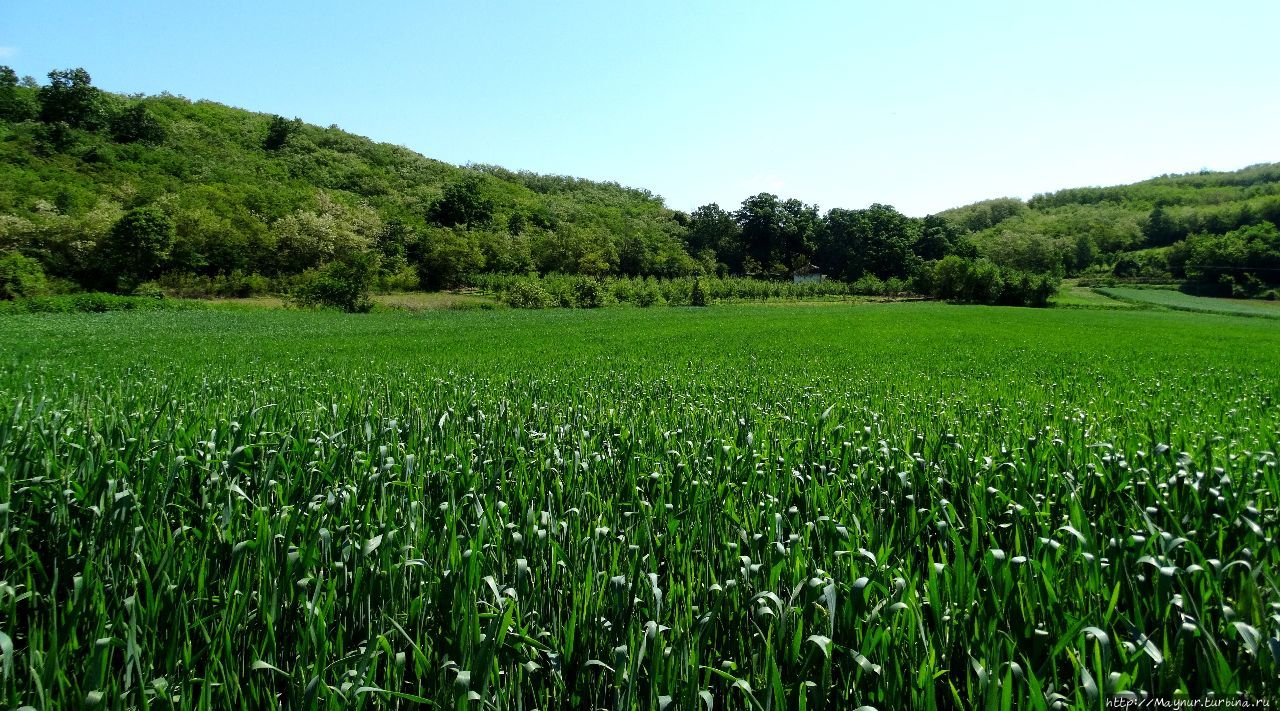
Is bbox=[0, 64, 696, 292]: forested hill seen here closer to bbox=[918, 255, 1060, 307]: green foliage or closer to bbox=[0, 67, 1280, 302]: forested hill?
bbox=[0, 67, 1280, 302]: forested hill

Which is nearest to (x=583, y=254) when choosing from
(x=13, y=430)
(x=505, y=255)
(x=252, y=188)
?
(x=505, y=255)

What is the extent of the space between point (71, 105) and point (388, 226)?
58.8m

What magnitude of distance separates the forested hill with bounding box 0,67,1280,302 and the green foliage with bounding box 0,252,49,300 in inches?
6.5

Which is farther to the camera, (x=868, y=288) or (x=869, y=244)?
(x=869, y=244)

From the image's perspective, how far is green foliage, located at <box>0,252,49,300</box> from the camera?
155 feet

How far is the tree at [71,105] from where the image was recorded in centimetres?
9456

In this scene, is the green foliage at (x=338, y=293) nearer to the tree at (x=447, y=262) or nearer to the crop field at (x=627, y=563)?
the tree at (x=447, y=262)

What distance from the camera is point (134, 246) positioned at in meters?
61.1

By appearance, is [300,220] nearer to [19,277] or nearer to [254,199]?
[254,199]

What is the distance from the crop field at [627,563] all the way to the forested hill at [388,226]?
215 feet

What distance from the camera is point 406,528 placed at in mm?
3199

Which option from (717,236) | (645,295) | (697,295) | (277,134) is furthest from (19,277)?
(717,236)

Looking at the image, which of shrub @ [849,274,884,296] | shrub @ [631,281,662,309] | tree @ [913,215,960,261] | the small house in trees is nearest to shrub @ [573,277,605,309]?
shrub @ [631,281,662,309]

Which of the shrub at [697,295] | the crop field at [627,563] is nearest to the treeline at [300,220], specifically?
the shrub at [697,295]
